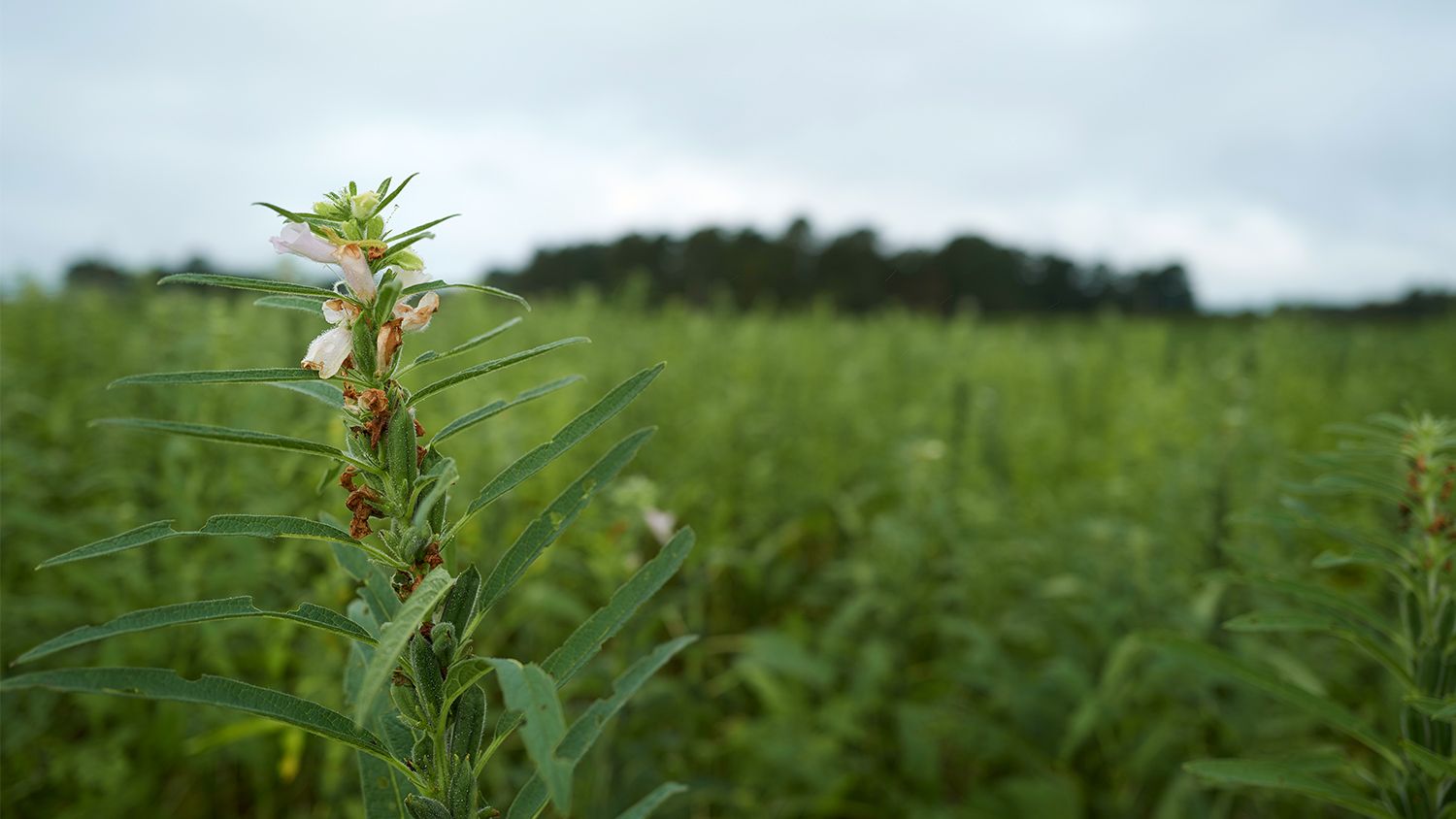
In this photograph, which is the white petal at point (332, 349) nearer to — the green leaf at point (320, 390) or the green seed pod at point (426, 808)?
the green leaf at point (320, 390)

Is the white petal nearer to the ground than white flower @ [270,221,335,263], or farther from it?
nearer to the ground

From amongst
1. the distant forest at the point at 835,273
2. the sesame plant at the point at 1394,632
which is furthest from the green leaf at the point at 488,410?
the distant forest at the point at 835,273

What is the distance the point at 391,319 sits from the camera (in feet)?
2.20

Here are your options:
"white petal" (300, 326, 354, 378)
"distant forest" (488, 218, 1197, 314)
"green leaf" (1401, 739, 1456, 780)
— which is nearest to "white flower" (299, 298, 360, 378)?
"white petal" (300, 326, 354, 378)

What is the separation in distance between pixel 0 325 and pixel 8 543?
1.91m

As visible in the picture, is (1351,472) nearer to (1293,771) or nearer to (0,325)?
(1293,771)

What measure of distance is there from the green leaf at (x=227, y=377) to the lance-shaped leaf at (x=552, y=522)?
207mm

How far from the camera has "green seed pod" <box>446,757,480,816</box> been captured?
0.67 metres

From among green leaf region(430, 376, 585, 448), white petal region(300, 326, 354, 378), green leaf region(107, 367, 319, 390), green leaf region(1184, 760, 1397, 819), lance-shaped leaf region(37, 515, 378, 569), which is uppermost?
white petal region(300, 326, 354, 378)

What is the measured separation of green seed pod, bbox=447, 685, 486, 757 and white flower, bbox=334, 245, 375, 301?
330mm

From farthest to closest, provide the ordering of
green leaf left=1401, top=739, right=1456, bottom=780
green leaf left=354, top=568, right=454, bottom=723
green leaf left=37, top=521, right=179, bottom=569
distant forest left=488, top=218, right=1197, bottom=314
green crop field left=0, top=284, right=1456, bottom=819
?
distant forest left=488, top=218, right=1197, bottom=314 < green crop field left=0, top=284, right=1456, bottom=819 < green leaf left=1401, top=739, right=1456, bottom=780 < green leaf left=37, top=521, right=179, bottom=569 < green leaf left=354, top=568, right=454, bottom=723

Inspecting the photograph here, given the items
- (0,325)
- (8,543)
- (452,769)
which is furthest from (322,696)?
(0,325)

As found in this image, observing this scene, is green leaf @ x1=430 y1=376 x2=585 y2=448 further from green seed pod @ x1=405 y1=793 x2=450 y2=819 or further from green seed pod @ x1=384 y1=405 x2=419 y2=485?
green seed pod @ x1=405 y1=793 x2=450 y2=819

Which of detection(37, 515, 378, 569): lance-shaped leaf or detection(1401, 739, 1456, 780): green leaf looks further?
detection(1401, 739, 1456, 780): green leaf
